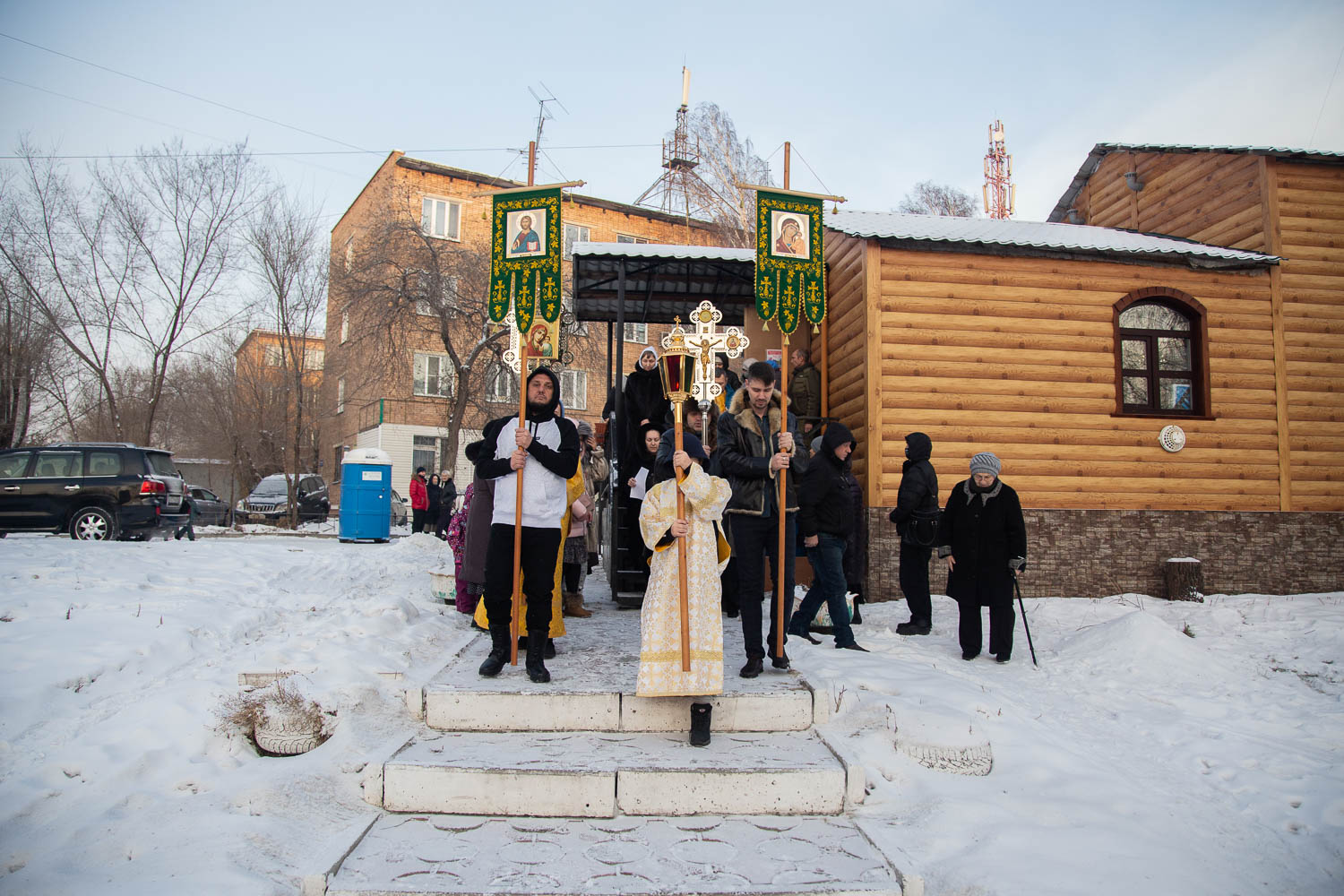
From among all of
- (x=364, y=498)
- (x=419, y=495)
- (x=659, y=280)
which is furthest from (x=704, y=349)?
(x=419, y=495)

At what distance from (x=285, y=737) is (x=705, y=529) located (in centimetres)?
263

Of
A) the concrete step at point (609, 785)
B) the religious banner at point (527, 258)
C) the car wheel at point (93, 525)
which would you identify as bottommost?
the concrete step at point (609, 785)

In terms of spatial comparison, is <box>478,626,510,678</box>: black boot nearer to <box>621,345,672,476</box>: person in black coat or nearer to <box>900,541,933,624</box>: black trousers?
<box>621,345,672,476</box>: person in black coat

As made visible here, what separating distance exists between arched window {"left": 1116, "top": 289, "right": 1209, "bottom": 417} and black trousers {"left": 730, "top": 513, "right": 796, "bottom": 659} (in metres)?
6.71

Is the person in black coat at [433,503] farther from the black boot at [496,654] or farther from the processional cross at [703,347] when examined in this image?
the processional cross at [703,347]

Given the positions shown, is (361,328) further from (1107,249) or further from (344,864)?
(344,864)

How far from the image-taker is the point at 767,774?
150 inches

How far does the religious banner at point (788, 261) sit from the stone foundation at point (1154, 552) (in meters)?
3.71

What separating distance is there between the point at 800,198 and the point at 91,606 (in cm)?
652

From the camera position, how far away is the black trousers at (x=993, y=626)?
21.0 feet

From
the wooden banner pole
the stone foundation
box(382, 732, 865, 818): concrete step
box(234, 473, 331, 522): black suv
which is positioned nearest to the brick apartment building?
box(234, 473, 331, 522): black suv

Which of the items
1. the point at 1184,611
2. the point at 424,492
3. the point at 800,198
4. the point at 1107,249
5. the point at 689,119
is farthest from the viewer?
the point at 689,119

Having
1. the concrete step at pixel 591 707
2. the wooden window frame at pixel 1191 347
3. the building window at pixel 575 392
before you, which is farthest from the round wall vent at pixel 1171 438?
the building window at pixel 575 392

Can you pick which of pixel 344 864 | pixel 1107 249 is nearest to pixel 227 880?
pixel 344 864
